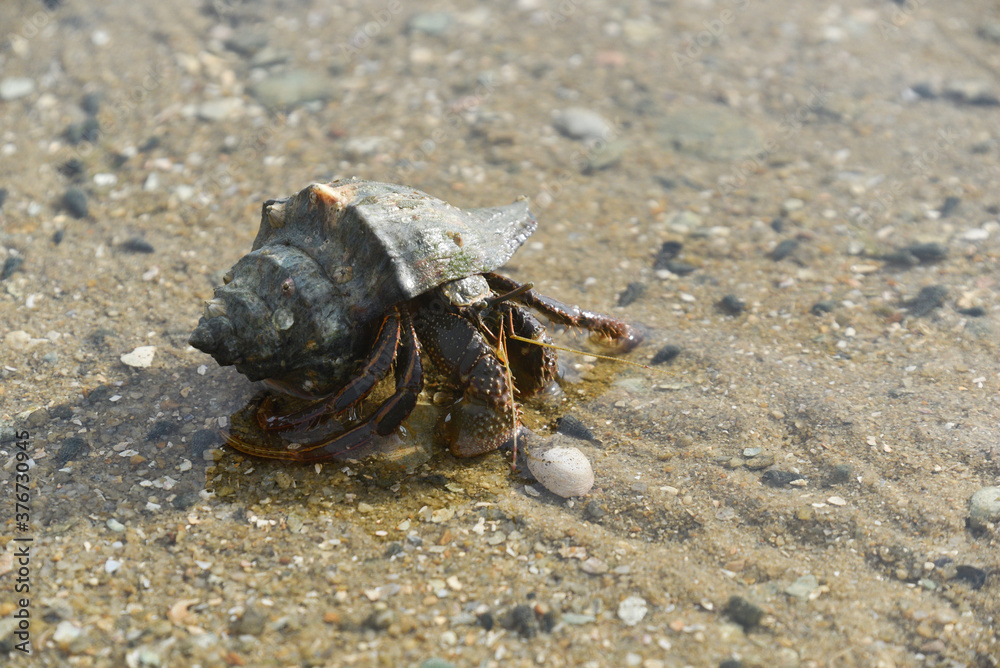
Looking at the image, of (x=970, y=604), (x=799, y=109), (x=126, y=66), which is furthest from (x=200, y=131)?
(x=970, y=604)

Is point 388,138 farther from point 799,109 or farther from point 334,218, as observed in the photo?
point 799,109

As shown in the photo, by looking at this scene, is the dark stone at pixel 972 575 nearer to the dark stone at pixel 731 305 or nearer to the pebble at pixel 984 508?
the pebble at pixel 984 508

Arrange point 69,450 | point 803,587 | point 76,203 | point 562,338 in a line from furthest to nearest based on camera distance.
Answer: point 76,203 < point 562,338 < point 69,450 < point 803,587

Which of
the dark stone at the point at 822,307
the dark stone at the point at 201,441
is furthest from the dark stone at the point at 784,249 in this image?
the dark stone at the point at 201,441

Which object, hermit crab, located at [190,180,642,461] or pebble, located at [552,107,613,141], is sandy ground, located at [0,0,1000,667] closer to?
pebble, located at [552,107,613,141]

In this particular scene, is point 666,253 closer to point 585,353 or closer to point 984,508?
point 585,353

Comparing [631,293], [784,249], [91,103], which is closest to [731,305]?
[631,293]
